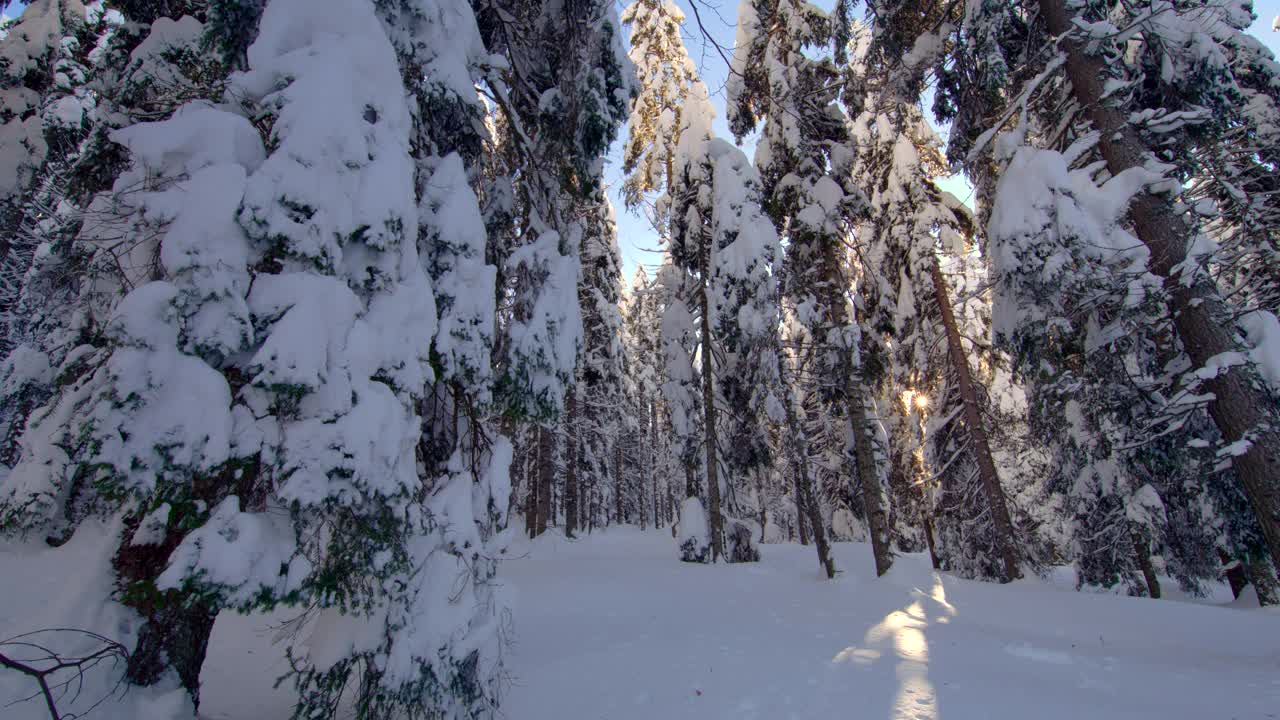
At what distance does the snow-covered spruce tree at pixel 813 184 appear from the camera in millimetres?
10727

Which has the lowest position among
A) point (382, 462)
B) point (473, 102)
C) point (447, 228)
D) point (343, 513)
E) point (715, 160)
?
point (343, 513)

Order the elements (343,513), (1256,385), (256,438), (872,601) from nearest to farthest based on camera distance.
Answer: (256,438)
(343,513)
(1256,385)
(872,601)

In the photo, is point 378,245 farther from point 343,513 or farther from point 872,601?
point 872,601

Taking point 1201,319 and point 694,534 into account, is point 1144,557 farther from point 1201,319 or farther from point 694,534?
point 1201,319

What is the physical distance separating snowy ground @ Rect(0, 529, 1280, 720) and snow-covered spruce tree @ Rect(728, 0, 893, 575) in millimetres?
3698

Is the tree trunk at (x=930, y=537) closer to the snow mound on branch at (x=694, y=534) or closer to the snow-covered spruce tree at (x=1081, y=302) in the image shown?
the snow-covered spruce tree at (x=1081, y=302)

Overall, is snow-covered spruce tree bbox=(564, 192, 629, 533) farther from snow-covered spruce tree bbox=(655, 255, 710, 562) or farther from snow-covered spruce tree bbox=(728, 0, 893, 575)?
snow-covered spruce tree bbox=(728, 0, 893, 575)

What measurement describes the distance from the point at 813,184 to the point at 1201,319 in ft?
24.9

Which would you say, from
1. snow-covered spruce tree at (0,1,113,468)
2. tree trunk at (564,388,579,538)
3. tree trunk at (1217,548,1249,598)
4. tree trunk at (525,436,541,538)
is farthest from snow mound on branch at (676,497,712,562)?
snow-covered spruce tree at (0,1,113,468)

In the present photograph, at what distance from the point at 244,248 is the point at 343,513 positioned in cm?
135

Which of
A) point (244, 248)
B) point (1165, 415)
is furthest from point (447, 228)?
point (1165, 415)

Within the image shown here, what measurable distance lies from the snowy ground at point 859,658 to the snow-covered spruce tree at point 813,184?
3.70m

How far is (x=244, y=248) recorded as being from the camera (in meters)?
2.38

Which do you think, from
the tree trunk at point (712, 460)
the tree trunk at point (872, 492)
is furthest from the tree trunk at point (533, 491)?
the tree trunk at point (872, 492)
